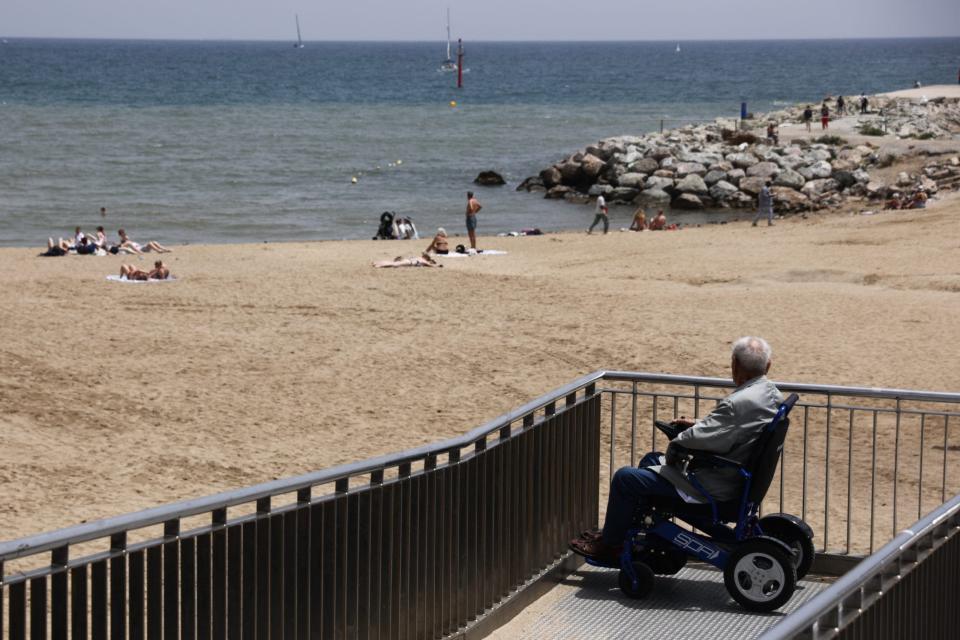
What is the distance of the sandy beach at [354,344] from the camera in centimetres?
1170

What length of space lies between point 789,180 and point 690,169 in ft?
16.1

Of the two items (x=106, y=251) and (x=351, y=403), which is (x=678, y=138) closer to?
(x=106, y=251)

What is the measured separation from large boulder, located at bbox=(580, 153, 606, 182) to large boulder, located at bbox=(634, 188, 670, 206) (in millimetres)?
4229

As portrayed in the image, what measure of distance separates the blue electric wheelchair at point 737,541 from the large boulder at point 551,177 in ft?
143

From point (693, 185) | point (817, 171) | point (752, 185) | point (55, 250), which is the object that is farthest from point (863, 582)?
point (693, 185)

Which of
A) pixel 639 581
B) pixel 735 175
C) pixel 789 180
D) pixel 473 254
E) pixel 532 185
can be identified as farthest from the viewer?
pixel 532 185

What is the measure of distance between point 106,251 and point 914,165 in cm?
2654

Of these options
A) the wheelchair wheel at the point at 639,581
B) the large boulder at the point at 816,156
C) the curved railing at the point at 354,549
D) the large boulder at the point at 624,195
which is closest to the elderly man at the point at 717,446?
the wheelchair wheel at the point at 639,581

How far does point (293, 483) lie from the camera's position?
5.20 m

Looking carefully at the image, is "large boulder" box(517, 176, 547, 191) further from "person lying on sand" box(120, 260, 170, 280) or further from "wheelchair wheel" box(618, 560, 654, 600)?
"wheelchair wheel" box(618, 560, 654, 600)

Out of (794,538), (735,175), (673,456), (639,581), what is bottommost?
(735,175)

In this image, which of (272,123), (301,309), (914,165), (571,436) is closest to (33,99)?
(272,123)

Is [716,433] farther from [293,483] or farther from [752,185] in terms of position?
[752,185]

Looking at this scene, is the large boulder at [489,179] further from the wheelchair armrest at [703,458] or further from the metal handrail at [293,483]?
the wheelchair armrest at [703,458]
